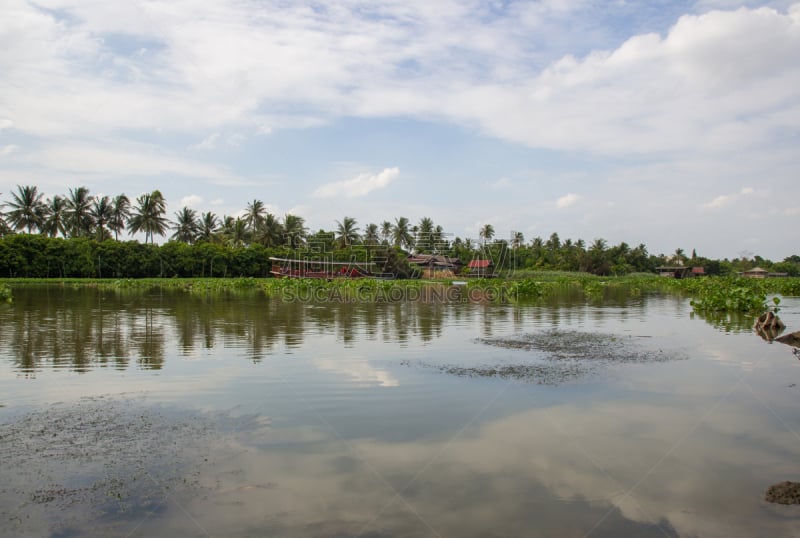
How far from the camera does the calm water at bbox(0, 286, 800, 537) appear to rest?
15.2ft

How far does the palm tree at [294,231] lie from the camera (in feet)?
253

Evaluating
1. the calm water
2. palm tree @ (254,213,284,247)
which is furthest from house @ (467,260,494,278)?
the calm water

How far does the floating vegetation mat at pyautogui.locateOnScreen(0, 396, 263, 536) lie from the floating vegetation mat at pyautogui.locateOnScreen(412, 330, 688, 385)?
4.86 m

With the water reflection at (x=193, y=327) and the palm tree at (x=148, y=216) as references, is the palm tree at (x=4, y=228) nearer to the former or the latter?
the palm tree at (x=148, y=216)

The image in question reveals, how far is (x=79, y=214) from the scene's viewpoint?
2549 inches

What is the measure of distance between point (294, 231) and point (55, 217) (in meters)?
27.3

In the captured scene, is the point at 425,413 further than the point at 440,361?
No

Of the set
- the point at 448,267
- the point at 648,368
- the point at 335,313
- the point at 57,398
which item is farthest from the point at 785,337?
the point at 448,267

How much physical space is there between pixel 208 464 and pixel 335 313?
15995 mm

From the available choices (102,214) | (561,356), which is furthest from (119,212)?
(561,356)

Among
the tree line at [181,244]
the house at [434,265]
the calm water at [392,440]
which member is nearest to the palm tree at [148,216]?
the tree line at [181,244]

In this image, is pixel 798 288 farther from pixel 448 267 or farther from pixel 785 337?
pixel 448 267

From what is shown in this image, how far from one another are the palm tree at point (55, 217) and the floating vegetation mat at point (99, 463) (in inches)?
2552

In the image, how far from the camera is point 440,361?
1137 cm
